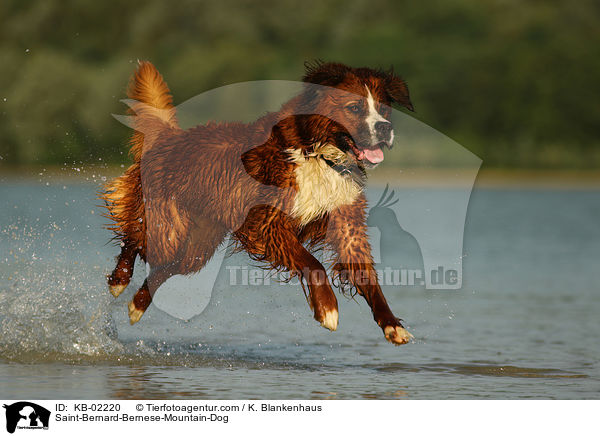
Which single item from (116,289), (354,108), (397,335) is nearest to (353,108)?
(354,108)

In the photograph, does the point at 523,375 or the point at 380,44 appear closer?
the point at 523,375

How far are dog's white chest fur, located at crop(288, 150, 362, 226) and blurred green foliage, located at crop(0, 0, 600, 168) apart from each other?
2384 cm

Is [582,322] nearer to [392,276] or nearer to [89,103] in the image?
[392,276]

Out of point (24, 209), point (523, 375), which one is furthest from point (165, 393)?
point (24, 209)

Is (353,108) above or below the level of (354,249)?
above

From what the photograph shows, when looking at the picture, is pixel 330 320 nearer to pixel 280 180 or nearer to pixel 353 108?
pixel 280 180

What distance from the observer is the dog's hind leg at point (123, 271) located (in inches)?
351

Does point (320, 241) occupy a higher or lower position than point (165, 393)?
higher

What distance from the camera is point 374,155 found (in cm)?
743

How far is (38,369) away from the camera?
329 inches

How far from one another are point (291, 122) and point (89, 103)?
91.7ft
